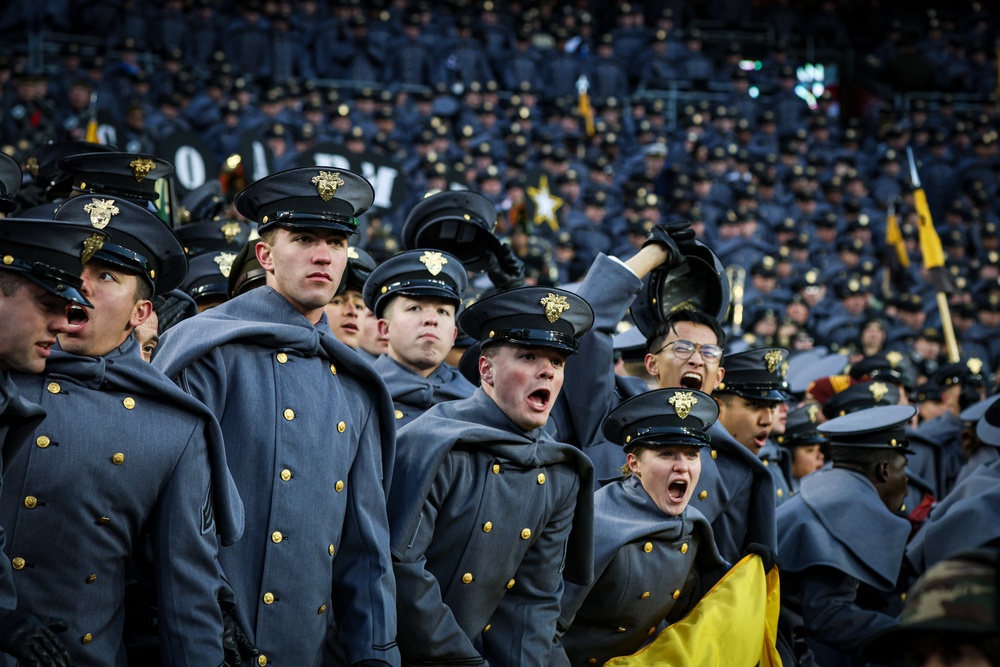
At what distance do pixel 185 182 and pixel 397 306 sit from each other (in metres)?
6.97

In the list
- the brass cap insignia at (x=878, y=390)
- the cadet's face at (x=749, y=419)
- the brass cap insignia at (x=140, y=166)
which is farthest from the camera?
the brass cap insignia at (x=878, y=390)

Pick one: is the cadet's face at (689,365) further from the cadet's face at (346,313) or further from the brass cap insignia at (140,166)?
the brass cap insignia at (140,166)

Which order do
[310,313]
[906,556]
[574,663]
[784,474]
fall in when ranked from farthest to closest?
[784,474] → [906,556] → [574,663] → [310,313]

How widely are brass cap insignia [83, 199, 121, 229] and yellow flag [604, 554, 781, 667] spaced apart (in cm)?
236

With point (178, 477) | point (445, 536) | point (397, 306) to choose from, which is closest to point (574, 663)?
point (445, 536)

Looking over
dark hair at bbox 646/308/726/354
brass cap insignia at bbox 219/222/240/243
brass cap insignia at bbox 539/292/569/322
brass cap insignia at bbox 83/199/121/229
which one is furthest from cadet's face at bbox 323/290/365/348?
brass cap insignia at bbox 83/199/121/229

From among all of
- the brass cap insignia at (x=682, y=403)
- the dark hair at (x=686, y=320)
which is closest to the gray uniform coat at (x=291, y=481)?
the brass cap insignia at (x=682, y=403)

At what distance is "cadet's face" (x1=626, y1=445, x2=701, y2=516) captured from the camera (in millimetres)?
4820

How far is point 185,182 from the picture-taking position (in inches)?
460

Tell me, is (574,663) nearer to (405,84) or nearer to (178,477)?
(178,477)

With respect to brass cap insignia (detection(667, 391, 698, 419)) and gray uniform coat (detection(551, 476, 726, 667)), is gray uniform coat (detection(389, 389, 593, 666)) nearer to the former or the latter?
gray uniform coat (detection(551, 476, 726, 667))

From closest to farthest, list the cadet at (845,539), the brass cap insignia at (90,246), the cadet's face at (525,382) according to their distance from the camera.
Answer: the brass cap insignia at (90,246)
the cadet's face at (525,382)
the cadet at (845,539)

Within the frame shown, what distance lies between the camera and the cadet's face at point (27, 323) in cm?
316

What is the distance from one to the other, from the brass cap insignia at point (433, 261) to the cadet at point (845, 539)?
6.27ft
